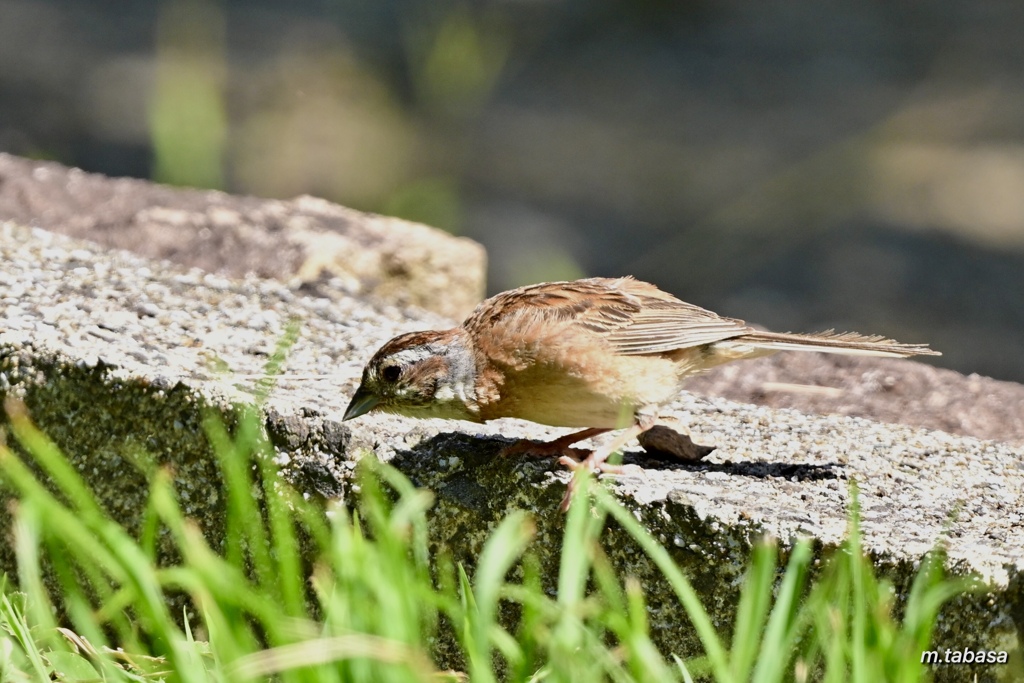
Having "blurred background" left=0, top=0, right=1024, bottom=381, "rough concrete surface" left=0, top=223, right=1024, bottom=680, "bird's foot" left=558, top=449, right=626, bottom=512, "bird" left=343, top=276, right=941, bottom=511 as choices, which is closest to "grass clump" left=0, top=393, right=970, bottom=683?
"rough concrete surface" left=0, top=223, right=1024, bottom=680

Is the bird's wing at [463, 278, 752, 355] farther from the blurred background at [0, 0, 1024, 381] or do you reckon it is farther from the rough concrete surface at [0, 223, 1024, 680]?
the blurred background at [0, 0, 1024, 381]

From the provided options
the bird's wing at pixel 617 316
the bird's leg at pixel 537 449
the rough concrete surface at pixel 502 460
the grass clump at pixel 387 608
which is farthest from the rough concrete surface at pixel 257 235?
the grass clump at pixel 387 608

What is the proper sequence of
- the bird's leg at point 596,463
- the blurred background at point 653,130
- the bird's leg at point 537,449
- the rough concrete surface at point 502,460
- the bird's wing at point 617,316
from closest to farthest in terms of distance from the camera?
the rough concrete surface at point 502,460 < the bird's leg at point 596,463 < the bird's leg at point 537,449 < the bird's wing at point 617,316 < the blurred background at point 653,130

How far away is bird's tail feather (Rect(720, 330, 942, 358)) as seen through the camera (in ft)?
12.8

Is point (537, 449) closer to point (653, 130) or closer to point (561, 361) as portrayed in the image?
point (561, 361)

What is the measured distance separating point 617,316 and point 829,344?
0.63 metres

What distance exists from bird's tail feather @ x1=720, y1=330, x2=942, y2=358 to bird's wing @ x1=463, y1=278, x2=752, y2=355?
0.05m

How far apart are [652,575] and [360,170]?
7.88m

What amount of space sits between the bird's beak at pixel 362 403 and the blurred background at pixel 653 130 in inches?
207

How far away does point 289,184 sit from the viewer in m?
Result: 10.4

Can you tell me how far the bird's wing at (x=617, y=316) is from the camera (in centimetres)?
382

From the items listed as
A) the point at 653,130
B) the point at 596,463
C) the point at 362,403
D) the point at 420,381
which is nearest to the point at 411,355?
the point at 420,381

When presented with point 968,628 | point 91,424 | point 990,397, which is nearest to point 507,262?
point 990,397

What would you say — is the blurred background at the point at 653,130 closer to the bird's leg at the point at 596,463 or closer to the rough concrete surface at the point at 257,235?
the rough concrete surface at the point at 257,235
